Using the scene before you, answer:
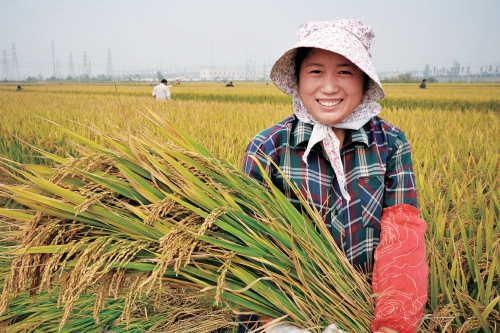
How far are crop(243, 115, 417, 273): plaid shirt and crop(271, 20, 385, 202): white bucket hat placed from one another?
0.12ft

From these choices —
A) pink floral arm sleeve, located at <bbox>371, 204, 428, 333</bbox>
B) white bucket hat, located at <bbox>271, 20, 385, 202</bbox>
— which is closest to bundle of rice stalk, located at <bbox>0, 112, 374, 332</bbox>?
pink floral arm sleeve, located at <bbox>371, 204, 428, 333</bbox>

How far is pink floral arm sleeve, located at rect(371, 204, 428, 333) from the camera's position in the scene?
1081 mm

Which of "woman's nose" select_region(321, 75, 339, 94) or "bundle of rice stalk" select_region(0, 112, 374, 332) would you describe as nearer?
"bundle of rice stalk" select_region(0, 112, 374, 332)

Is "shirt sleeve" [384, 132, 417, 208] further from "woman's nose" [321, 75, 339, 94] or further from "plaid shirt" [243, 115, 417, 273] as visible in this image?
"woman's nose" [321, 75, 339, 94]

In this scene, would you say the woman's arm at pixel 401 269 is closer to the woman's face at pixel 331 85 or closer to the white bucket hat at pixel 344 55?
the white bucket hat at pixel 344 55

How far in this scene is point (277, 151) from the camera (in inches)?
50.6

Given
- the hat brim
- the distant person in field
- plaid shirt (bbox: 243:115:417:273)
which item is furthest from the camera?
the distant person in field

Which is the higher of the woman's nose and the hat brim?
the hat brim

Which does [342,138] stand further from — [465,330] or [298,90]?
[465,330]

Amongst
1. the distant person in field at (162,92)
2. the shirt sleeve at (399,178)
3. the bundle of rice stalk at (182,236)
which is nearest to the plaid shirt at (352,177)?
the shirt sleeve at (399,178)

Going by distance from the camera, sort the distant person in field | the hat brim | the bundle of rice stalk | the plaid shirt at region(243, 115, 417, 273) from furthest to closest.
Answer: the distant person in field, the plaid shirt at region(243, 115, 417, 273), the hat brim, the bundle of rice stalk

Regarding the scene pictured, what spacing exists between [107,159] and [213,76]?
120 m

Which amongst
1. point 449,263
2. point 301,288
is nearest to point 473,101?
point 449,263

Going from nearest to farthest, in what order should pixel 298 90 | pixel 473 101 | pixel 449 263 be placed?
1. pixel 298 90
2. pixel 449 263
3. pixel 473 101
